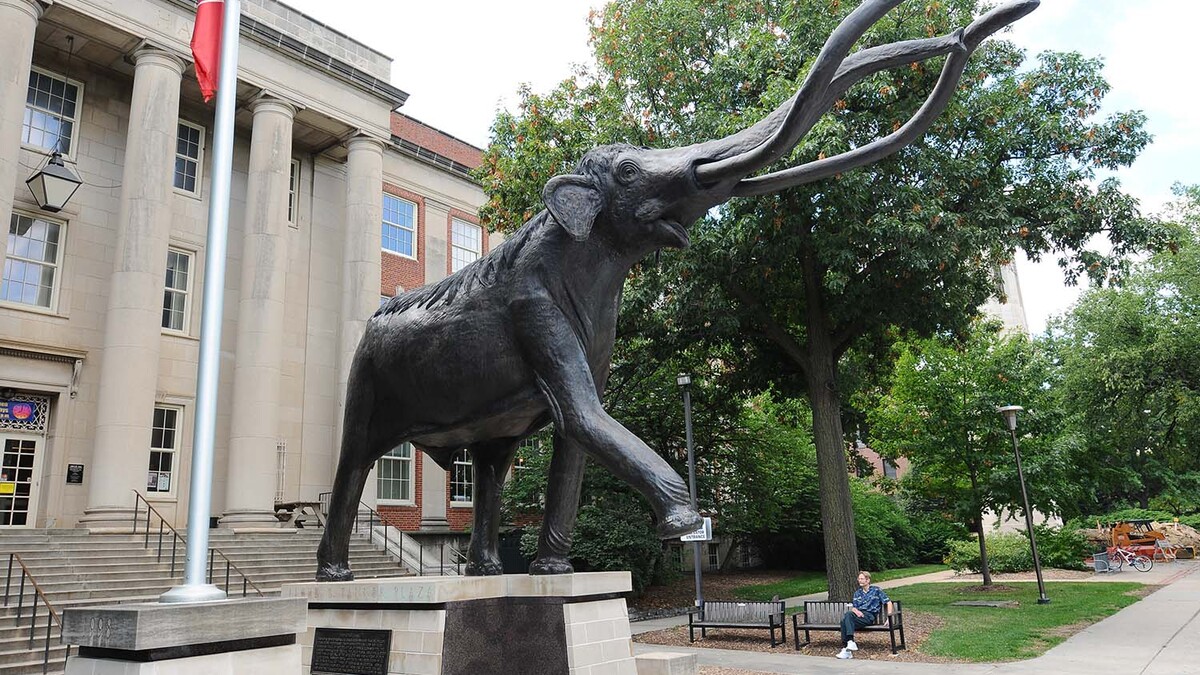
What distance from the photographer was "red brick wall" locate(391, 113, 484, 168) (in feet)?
90.6

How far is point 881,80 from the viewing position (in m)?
13.0

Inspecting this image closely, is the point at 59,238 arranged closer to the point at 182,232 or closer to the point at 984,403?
the point at 182,232

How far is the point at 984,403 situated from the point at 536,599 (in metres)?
19.0

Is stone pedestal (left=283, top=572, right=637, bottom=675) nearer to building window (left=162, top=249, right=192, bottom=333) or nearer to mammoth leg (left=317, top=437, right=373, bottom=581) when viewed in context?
mammoth leg (left=317, top=437, right=373, bottom=581)

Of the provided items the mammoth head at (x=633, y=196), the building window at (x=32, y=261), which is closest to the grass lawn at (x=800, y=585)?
the building window at (x=32, y=261)

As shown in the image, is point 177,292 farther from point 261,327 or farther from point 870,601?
point 870,601

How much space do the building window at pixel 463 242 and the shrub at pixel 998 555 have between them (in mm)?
18614

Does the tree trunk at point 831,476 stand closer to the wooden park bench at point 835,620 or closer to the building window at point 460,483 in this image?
the wooden park bench at point 835,620

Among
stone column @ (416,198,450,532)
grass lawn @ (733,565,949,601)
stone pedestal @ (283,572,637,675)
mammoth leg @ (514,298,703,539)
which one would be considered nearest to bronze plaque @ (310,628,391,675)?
stone pedestal @ (283,572,637,675)

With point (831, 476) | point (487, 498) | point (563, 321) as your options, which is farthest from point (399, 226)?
point (563, 321)

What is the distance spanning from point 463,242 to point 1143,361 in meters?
24.0

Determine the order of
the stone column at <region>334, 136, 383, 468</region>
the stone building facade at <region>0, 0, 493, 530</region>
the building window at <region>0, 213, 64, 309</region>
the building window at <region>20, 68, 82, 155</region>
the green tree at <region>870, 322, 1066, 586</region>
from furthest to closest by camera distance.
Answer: the stone column at <region>334, 136, 383, 468</region>
the green tree at <region>870, 322, 1066, 586</region>
the building window at <region>20, 68, 82, 155</region>
the building window at <region>0, 213, 64, 309</region>
the stone building facade at <region>0, 0, 493, 530</region>

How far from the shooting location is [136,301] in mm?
17844

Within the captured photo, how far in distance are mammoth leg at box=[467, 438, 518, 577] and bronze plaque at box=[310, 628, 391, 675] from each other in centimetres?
93
